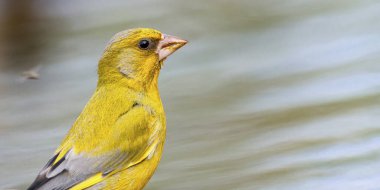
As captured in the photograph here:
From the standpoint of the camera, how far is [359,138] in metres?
6.46

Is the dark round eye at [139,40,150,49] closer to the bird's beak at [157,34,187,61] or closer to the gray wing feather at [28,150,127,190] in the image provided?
the bird's beak at [157,34,187,61]

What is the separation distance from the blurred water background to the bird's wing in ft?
Answer: 2.78

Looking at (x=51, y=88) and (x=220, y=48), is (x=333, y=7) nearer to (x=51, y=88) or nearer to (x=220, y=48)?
(x=220, y=48)

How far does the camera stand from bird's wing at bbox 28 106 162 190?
16.5ft

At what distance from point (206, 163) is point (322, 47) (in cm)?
214

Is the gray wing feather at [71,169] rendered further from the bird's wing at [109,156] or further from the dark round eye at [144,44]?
the dark round eye at [144,44]

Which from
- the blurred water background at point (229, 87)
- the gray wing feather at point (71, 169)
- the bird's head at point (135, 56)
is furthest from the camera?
the blurred water background at point (229, 87)

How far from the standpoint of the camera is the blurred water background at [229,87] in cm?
627

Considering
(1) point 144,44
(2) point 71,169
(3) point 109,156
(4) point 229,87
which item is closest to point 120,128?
(3) point 109,156

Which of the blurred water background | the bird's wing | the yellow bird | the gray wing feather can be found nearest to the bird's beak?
the yellow bird

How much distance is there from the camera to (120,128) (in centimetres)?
523

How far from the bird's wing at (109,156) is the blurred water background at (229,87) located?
0.85m

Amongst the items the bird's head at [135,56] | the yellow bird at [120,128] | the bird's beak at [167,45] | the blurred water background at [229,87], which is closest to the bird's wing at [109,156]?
the yellow bird at [120,128]

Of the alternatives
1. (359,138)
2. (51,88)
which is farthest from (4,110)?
(359,138)
